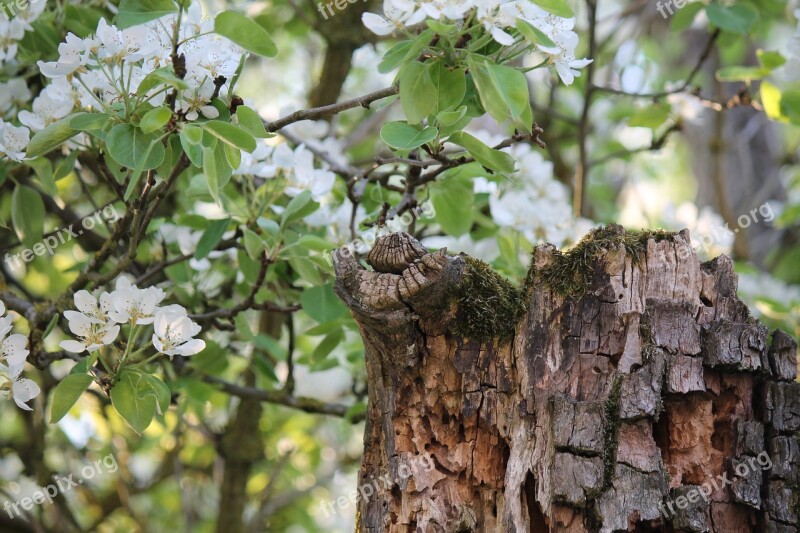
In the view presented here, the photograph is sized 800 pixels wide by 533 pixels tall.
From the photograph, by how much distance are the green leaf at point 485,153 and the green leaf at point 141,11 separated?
1.99ft

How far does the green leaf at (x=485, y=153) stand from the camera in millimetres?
1629

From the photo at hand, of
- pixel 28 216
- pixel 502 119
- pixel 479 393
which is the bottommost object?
pixel 479 393

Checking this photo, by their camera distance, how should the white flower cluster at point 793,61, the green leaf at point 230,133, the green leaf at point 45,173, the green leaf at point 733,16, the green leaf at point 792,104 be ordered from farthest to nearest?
the green leaf at point 733,16, the green leaf at point 792,104, the white flower cluster at point 793,61, the green leaf at point 45,173, the green leaf at point 230,133

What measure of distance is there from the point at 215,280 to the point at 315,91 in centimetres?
109

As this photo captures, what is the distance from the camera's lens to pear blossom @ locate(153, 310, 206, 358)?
170 cm

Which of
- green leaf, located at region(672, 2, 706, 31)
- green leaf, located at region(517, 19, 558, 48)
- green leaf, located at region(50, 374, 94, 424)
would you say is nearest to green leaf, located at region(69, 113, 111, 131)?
green leaf, located at region(50, 374, 94, 424)

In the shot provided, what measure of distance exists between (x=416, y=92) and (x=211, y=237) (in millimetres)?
839

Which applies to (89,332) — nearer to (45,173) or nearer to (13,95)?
(45,173)

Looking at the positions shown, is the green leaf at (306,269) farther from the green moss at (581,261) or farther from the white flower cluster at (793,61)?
the white flower cluster at (793,61)

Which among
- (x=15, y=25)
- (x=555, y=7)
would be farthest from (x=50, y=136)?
(x=555, y=7)

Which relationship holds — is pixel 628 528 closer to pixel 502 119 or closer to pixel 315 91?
pixel 502 119

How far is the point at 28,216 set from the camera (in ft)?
7.45

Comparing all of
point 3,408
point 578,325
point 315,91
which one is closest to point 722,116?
point 315,91

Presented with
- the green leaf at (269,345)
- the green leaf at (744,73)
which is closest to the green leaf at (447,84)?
the green leaf at (269,345)
